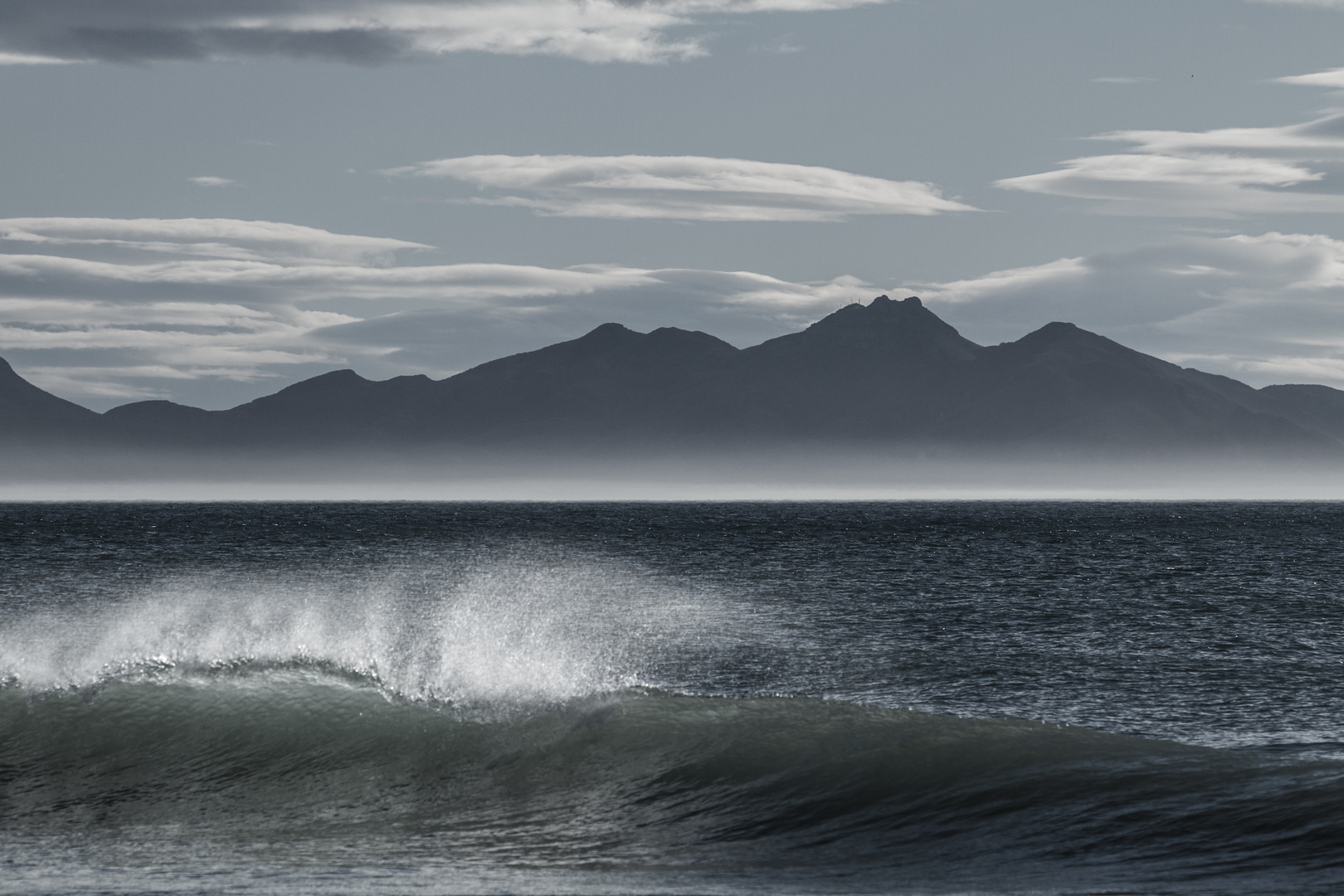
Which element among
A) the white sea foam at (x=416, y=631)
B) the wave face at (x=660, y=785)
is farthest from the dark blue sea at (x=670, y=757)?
the white sea foam at (x=416, y=631)

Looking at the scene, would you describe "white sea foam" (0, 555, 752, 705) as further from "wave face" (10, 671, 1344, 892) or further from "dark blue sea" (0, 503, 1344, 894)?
"wave face" (10, 671, 1344, 892)

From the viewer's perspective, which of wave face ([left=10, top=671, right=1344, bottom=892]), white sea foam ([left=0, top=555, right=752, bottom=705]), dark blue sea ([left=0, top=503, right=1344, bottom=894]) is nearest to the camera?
dark blue sea ([left=0, top=503, right=1344, bottom=894])

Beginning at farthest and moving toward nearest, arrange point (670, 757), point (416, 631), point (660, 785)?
point (416, 631) < point (670, 757) < point (660, 785)

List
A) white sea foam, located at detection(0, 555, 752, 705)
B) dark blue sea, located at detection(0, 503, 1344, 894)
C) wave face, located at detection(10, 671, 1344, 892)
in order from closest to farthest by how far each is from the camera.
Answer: dark blue sea, located at detection(0, 503, 1344, 894)
wave face, located at detection(10, 671, 1344, 892)
white sea foam, located at detection(0, 555, 752, 705)

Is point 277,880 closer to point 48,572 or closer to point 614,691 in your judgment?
point 614,691

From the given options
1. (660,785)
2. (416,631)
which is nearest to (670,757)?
(660,785)

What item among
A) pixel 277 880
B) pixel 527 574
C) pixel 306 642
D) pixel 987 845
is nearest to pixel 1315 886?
pixel 987 845

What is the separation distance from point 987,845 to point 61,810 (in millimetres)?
13124

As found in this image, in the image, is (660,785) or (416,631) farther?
(416,631)

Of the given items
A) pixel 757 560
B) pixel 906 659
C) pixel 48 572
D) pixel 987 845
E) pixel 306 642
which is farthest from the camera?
pixel 757 560

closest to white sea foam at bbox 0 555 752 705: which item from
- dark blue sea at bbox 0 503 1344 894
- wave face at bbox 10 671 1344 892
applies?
dark blue sea at bbox 0 503 1344 894

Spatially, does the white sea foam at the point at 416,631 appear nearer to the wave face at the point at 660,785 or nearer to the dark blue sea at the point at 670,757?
the dark blue sea at the point at 670,757

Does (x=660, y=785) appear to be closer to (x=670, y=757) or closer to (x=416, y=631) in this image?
(x=670, y=757)

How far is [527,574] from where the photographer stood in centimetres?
A: 8181
